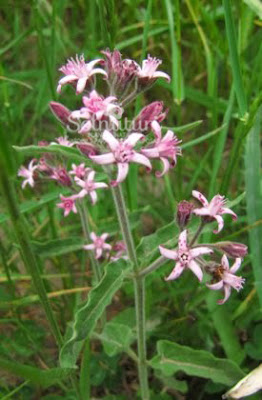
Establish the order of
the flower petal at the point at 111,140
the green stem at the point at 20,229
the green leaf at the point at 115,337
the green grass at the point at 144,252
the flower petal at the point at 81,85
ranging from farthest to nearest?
the green leaf at the point at 115,337 → the green grass at the point at 144,252 → the flower petal at the point at 81,85 → the flower petal at the point at 111,140 → the green stem at the point at 20,229

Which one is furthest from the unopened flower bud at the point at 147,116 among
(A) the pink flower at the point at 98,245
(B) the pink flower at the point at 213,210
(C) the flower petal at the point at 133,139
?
(A) the pink flower at the point at 98,245

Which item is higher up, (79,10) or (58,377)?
(79,10)

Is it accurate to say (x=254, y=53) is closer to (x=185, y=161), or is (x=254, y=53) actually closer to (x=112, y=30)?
(x=185, y=161)

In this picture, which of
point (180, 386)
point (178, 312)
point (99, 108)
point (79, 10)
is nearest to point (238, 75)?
point (99, 108)

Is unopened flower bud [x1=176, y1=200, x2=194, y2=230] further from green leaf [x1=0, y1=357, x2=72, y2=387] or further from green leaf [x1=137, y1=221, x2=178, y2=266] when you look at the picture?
green leaf [x1=0, y1=357, x2=72, y2=387]

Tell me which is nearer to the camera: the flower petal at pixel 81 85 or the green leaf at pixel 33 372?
the green leaf at pixel 33 372

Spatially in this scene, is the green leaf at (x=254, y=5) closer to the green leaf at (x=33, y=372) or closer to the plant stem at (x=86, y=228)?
the plant stem at (x=86, y=228)
